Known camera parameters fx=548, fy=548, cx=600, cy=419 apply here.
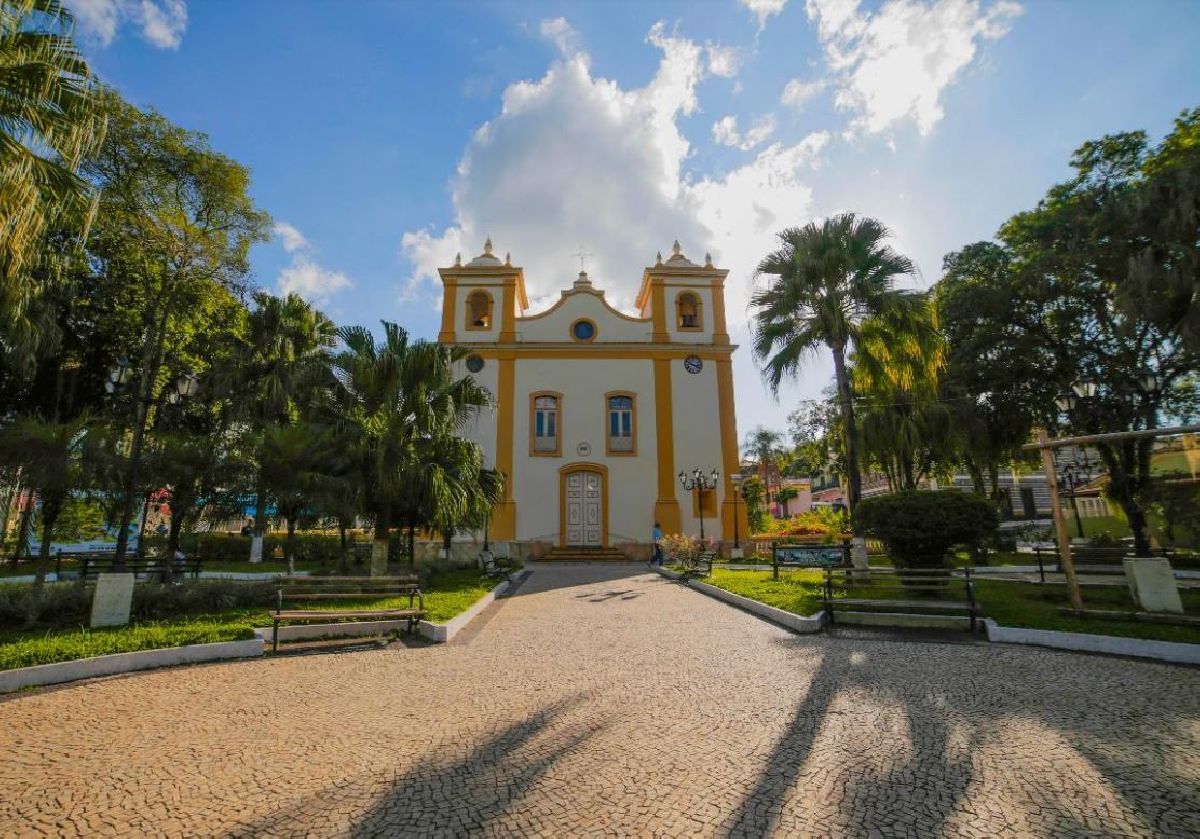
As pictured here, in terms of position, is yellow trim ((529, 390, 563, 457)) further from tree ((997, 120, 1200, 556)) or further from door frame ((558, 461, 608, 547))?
tree ((997, 120, 1200, 556))

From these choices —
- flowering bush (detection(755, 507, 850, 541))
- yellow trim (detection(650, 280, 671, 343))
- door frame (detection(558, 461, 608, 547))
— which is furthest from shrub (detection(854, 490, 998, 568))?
yellow trim (detection(650, 280, 671, 343))

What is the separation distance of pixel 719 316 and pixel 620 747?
21.6 metres

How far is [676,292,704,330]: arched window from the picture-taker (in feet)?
76.9

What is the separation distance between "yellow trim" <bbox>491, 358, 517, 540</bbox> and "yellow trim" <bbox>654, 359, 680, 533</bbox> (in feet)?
18.1

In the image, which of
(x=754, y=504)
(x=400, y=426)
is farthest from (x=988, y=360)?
(x=754, y=504)

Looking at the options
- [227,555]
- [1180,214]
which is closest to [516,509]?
[227,555]

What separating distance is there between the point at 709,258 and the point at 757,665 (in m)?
21.3

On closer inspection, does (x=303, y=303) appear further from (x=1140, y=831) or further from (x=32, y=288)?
(x=1140, y=831)

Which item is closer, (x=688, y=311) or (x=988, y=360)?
(x=988, y=360)

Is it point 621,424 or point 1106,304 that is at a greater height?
point 1106,304

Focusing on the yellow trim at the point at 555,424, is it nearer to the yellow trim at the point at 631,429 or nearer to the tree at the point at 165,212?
the yellow trim at the point at 631,429

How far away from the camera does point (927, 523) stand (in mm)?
8008

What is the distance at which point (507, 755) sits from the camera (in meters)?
3.18

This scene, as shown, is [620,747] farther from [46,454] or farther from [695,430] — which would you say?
[695,430]
